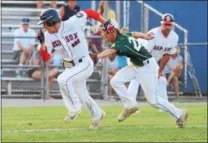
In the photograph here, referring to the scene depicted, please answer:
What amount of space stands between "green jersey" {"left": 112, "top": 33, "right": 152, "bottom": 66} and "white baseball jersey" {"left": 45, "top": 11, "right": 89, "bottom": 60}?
66 centimetres

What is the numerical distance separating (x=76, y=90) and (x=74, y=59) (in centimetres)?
57

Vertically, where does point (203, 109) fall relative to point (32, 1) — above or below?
below

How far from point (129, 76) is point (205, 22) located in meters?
10.5

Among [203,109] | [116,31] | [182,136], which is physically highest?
[116,31]

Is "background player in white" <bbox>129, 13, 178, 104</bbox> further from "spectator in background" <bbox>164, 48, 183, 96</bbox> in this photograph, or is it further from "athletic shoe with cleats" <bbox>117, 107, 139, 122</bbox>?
"spectator in background" <bbox>164, 48, 183, 96</bbox>

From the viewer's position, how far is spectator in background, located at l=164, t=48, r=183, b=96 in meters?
23.0

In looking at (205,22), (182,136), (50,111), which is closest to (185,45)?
(205,22)

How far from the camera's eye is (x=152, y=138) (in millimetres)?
12656

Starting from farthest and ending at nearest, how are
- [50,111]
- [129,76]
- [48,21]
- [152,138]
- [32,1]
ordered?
[32,1] → [50,111] → [129,76] → [48,21] → [152,138]

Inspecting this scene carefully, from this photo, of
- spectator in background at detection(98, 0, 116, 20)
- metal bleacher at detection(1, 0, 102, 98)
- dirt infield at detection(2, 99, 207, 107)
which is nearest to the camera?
dirt infield at detection(2, 99, 207, 107)

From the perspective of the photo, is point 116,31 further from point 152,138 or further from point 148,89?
point 152,138

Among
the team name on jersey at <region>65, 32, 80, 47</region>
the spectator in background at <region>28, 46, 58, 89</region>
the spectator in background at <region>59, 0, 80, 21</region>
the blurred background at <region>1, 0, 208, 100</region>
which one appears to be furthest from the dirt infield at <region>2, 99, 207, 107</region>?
the team name on jersey at <region>65, 32, 80, 47</region>

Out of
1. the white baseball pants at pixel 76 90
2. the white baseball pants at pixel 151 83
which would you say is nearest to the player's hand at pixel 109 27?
the white baseball pants at pixel 76 90

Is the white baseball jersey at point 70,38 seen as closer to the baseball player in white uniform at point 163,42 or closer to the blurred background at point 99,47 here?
the baseball player in white uniform at point 163,42
